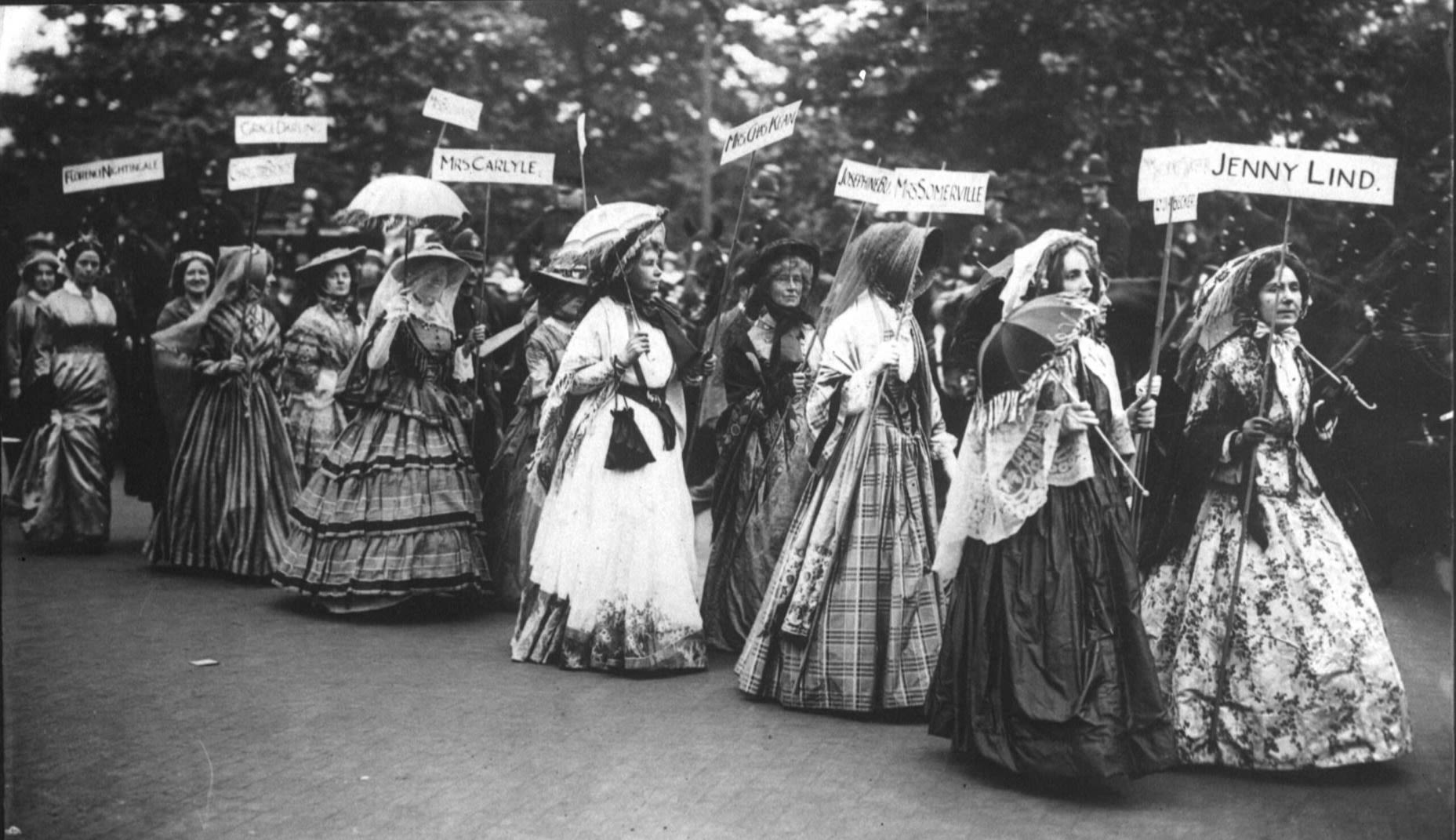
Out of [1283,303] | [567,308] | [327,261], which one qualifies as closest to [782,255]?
[567,308]

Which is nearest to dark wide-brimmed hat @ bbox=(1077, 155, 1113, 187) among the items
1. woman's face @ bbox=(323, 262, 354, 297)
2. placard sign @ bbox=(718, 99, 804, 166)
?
placard sign @ bbox=(718, 99, 804, 166)

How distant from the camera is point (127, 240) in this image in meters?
13.2

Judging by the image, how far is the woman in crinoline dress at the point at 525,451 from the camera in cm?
852

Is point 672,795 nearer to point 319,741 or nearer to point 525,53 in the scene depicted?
point 319,741

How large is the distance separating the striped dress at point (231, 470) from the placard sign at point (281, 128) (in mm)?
1391

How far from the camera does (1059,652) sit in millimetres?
5238

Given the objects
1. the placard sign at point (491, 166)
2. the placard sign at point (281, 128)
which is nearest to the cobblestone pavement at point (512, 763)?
the placard sign at point (491, 166)

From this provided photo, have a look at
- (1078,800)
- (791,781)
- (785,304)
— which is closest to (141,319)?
(785,304)

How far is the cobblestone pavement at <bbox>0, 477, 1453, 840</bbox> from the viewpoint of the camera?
196 inches

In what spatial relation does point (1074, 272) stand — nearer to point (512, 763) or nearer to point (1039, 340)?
point (1039, 340)

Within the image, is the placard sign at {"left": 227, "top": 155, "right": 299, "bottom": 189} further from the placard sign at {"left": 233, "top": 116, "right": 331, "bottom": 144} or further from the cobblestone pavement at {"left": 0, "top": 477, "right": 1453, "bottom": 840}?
the cobblestone pavement at {"left": 0, "top": 477, "right": 1453, "bottom": 840}

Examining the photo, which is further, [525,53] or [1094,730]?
[525,53]

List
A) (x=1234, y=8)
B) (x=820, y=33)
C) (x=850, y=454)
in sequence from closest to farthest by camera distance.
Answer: (x=850, y=454) < (x=1234, y=8) < (x=820, y=33)

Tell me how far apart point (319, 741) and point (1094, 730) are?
122 inches
